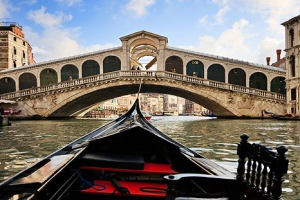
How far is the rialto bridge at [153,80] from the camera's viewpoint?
1437cm

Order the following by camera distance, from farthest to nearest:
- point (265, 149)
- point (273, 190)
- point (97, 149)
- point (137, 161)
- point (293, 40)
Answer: point (293, 40) < point (97, 149) < point (137, 161) < point (265, 149) < point (273, 190)

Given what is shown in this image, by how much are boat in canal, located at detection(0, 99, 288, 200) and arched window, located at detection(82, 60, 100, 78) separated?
1489 centimetres

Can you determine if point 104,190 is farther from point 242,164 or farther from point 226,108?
point 226,108

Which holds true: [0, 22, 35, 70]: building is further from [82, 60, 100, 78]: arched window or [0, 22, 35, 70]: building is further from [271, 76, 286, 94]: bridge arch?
[271, 76, 286, 94]: bridge arch

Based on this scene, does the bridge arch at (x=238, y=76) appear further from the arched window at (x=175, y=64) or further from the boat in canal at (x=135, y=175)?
the boat in canal at (x=135, y=175)

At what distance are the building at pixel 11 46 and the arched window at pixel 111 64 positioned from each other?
7.07 m

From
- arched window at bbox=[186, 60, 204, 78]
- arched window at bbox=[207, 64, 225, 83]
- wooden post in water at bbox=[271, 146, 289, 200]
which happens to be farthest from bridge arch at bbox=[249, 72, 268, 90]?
wooden post in water at bbox=[271, 146, 289, 200]

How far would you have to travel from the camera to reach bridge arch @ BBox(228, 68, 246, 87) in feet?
53.5

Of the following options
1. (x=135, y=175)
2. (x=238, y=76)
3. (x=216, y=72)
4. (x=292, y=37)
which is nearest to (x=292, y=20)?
(x=292, y=37)

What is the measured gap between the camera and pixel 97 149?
8.25 feet

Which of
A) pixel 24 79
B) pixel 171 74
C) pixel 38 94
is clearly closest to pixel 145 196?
pixel 171 74

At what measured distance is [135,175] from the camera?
2102 mm

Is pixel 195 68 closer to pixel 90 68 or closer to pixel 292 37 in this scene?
pixel 292 37

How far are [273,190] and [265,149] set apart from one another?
0.63 ft
